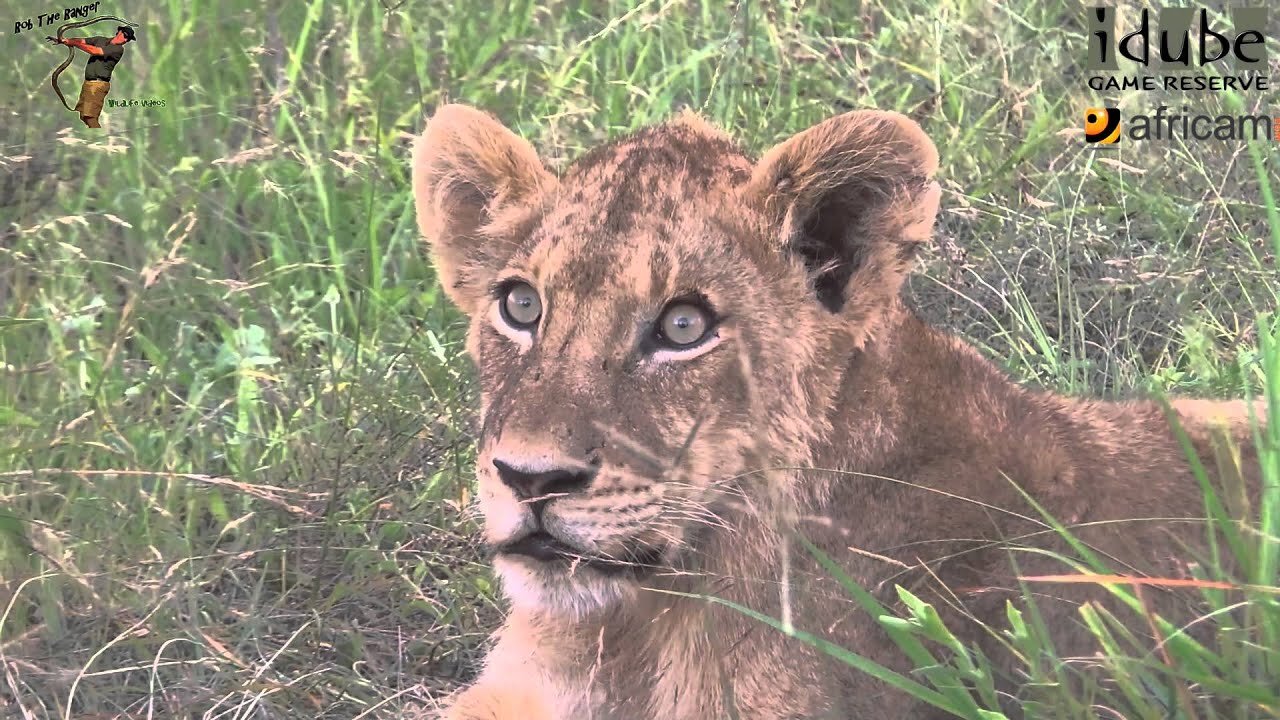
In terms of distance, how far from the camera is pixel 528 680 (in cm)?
375

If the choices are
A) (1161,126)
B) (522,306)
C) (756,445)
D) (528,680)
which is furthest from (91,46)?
(1161,126)

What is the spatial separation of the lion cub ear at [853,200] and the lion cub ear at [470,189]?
624 millimetres

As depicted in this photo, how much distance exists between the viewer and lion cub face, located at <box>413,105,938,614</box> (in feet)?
10.6

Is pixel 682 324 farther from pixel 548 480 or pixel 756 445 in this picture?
pixel 548 480

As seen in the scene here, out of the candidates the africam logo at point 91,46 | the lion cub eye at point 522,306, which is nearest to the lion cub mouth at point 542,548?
the lion cub eye at point 522,306

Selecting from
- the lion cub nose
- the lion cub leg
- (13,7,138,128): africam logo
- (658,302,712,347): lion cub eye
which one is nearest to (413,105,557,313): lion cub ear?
(658,302,712,347): lion cub eye

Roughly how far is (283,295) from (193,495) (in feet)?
3.57

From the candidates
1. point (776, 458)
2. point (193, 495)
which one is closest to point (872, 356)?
point (776, 458)

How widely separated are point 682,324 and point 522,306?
423 mm

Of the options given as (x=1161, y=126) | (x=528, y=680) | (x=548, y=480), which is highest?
(x=1161, y=126)

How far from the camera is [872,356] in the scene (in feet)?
11.5

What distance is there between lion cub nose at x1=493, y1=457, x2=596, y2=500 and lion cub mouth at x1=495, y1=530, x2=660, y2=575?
93 mm

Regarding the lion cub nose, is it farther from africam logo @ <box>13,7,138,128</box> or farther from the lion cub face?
africam logo @ <box>13,7,138,128</box>

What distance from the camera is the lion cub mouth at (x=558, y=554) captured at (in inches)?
127
